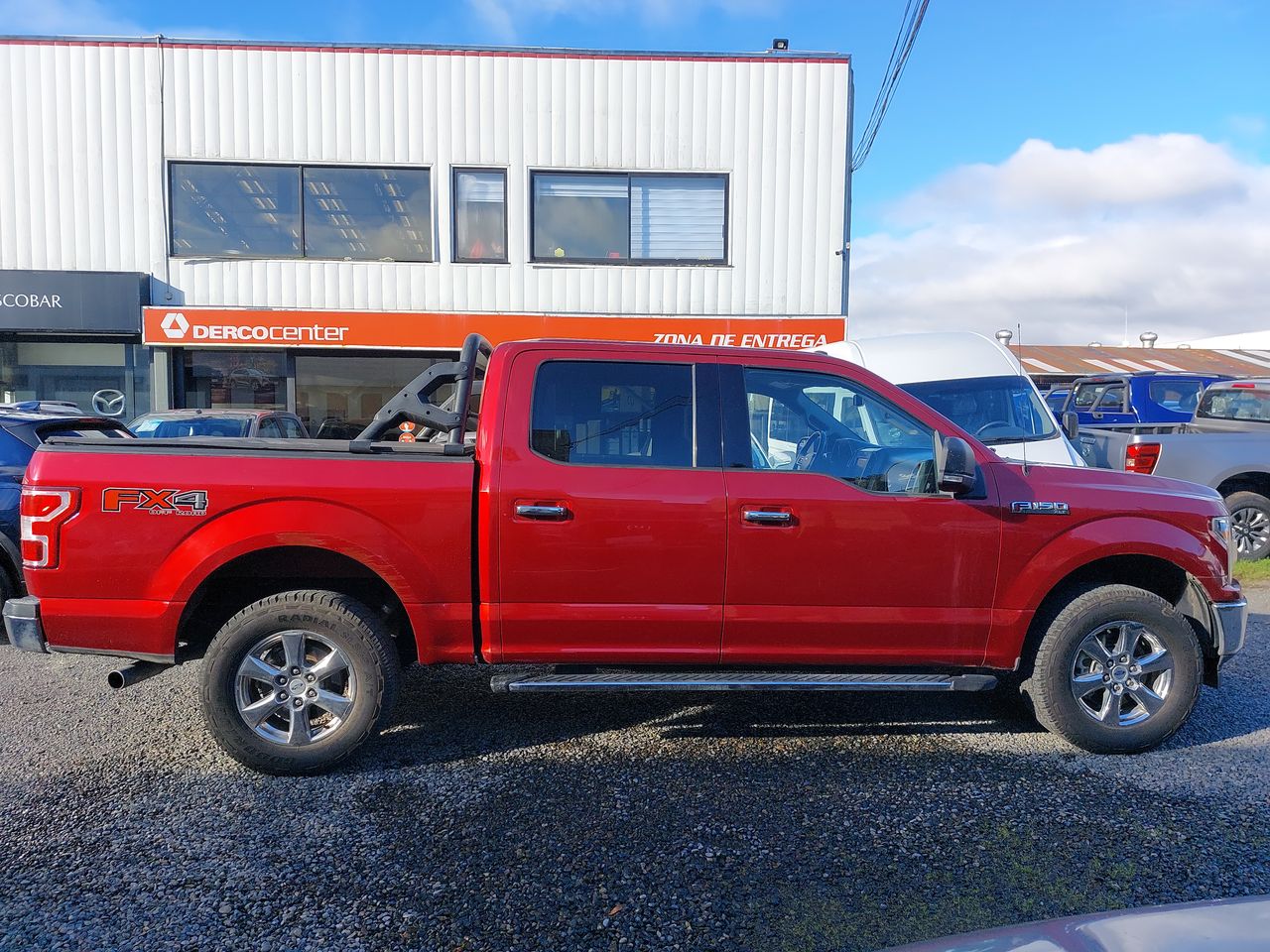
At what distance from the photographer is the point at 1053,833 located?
130 inches

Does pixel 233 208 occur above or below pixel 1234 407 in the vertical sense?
above

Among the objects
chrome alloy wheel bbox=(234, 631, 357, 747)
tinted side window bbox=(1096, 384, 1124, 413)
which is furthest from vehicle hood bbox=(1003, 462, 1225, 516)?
tinted side window bbox=(1096, 384, 1124, 413)

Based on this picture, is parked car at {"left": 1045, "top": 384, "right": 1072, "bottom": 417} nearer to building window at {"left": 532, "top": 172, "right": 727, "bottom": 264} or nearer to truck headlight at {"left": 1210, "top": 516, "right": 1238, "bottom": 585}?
building window at {"left": 532, "top": 172, "right": 727, "bottom": 264}

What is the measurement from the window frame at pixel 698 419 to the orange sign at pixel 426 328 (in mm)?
9051

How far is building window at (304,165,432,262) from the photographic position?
43.8 ft

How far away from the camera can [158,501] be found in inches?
146

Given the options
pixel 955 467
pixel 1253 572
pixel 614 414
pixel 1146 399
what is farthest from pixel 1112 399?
pixel 614 414

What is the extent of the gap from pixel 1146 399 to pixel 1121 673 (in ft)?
39.4

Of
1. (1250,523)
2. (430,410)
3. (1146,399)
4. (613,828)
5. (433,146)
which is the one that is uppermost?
(433,146)

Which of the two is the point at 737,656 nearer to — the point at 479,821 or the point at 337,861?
the point at 479,821

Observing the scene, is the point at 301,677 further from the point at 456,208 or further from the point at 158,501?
the point at 456,208

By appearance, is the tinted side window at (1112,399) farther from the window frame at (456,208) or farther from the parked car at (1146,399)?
the window frame at (456,208)

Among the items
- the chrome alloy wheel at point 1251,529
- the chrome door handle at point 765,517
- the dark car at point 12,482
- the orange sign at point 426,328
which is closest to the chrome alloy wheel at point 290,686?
the chrome door handle at point 765,517

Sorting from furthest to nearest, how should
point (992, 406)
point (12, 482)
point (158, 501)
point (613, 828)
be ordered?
1. point (992, 406)
2. point (12, 482)
3. point (158, 501)
4. point (613, 828)
